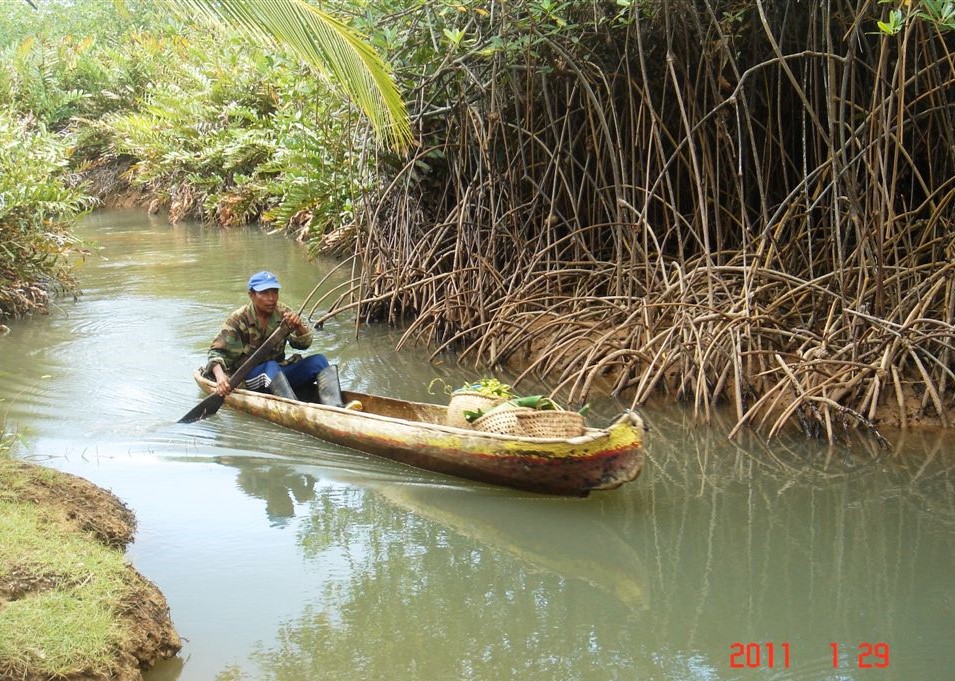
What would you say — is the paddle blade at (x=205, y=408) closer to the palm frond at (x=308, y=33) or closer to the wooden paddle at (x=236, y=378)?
the wooden paddle at (x=236, y=378)

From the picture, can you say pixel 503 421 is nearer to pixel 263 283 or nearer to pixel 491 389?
pixel 491 389

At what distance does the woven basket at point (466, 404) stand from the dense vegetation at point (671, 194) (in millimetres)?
1031

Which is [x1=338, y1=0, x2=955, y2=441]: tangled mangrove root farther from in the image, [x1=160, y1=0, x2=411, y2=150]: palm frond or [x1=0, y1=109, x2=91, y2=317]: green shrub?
[x1=0, y1=109, x2=91, y2=317]: green shrub

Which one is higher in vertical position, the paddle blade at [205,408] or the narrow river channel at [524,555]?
the paddle blade at [205,408]

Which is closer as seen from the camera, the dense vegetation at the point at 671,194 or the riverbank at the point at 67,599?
the riverbank at the point at 67,599

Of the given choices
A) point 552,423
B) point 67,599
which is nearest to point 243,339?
point 552,423

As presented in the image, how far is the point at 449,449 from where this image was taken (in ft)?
17.1

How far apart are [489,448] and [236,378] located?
207 centimetres

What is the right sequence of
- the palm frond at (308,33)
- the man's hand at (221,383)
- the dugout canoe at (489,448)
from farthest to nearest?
the man's hand at (221,383) < the dugout canoe at (489,448) < the palm frond at (308,33)

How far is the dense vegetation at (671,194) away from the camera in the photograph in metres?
5.82

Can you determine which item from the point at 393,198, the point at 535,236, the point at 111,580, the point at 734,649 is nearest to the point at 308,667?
the point at 111,580

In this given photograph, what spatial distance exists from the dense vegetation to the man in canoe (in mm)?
1292
